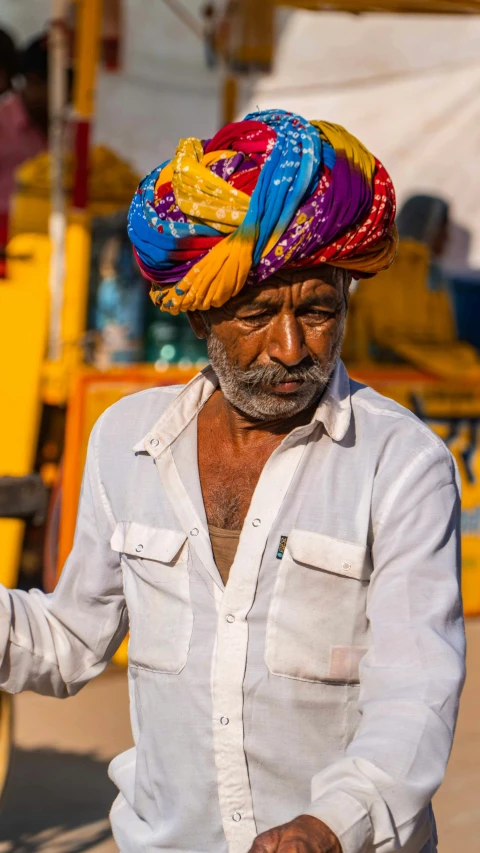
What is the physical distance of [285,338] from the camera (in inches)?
79.0

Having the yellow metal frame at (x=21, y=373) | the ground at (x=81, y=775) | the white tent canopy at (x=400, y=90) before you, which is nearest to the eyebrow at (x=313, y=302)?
the ground at (x=81, y=775)

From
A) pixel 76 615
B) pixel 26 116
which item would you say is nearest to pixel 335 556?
pixel 76 615

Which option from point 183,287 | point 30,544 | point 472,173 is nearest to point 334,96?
point 472,173

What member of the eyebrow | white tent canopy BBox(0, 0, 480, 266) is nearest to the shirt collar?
the eyebrow

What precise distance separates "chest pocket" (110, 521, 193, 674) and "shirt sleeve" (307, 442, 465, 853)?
320 mm

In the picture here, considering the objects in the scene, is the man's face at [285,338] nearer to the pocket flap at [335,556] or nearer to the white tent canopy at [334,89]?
the pocket flap at [335,556]

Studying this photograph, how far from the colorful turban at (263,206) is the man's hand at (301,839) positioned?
0.87 metres

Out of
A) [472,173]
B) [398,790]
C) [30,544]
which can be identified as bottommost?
[30,544]

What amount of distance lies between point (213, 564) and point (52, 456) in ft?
15.4

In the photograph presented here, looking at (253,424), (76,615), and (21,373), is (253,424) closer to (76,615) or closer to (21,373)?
(76,615)

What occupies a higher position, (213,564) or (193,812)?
(213,564)

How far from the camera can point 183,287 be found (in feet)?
6.84

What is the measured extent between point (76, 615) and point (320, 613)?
1.70 feet

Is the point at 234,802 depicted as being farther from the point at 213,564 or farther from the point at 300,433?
the point at 300,433
